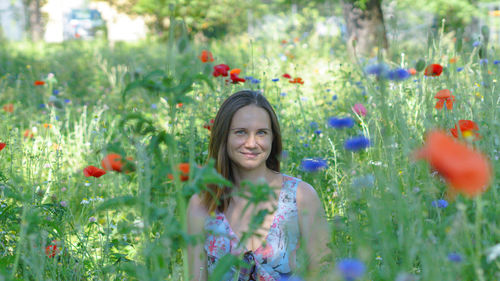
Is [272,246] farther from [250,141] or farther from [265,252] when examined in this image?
[250,141]

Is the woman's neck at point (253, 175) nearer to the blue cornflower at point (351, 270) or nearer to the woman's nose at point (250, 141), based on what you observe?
the woman's nose at point (250, 141)

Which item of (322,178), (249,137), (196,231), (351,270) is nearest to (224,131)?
(249,137)

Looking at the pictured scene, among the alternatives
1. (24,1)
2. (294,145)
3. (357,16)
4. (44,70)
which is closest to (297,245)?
(294,145)

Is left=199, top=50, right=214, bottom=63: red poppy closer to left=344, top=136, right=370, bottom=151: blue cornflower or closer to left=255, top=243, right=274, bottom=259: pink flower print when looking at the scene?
left=255, top=243, right=274, bottom=259: pink flower print

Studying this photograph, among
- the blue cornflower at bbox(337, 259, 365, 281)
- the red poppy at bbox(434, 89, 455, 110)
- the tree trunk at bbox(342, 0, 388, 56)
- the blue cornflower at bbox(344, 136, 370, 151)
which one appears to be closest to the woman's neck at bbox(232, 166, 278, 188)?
the red poppy at bbox(434, 89, 455, 110)

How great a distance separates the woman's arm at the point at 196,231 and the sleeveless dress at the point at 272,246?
34mm

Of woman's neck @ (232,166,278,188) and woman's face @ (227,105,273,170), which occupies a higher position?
woman's face @ (227,105,273,170)

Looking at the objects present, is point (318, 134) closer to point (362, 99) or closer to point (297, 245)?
point (362, 99)

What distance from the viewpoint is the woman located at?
2.21 metres

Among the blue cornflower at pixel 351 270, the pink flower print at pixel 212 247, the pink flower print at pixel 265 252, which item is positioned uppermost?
the blue cornflower at pixel 351 270

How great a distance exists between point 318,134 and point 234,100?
1.05 metres

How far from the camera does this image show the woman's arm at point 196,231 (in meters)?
2.24

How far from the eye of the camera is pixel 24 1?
17.6 m

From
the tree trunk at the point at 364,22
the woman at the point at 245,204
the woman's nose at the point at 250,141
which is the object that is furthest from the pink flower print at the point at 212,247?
the tree trunk at the point at 364,22
